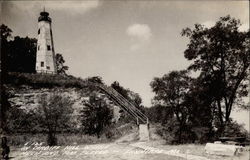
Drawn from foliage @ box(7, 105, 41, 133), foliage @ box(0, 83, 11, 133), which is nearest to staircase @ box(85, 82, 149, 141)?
foliage @ box(7, 105, 41, 133)

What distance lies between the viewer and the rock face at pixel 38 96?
17.1 meters

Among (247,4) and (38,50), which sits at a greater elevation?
(38,50)

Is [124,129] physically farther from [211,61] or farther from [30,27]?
[30,27]

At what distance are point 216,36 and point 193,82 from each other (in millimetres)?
1941

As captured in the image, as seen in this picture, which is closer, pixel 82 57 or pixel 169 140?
pixel 82 57

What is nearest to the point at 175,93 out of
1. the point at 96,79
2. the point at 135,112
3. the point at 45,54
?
the point at 135,112

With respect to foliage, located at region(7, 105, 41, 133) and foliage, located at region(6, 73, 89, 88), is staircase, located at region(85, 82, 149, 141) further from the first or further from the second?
foliage, located at region(7, 105, 41, 133)

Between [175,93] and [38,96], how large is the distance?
8.18 meters

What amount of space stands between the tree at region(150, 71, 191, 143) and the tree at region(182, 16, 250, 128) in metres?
0.83

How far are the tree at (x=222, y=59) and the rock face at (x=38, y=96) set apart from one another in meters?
7.35

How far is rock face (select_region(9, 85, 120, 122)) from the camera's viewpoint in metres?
17.1

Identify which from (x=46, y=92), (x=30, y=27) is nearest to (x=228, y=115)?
(x=30, y=27)

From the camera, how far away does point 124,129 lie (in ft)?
52.8

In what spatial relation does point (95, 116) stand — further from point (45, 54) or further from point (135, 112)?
point (45, 54)
